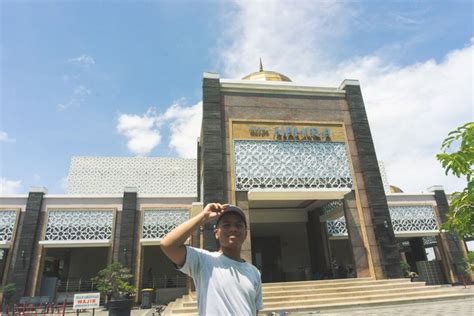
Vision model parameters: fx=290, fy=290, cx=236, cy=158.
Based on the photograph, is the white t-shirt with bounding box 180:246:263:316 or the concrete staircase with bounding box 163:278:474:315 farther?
the concrete staircase with bounding box 163:278:474:315

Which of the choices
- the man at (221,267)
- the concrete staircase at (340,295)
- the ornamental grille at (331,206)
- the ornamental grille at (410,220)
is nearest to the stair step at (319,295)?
the concrete staircase at (340,295)

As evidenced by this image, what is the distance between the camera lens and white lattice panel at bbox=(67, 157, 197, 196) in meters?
20.0

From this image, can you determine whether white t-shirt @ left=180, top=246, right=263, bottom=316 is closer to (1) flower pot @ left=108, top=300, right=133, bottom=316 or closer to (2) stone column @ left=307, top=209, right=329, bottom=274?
(1) flower pot @ left=108, top=300, right=133, bottom=316

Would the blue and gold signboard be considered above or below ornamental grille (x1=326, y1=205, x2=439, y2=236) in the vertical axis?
above

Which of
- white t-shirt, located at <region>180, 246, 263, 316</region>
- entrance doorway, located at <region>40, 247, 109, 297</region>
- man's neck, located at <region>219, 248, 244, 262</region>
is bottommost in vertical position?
white t-shirt, located at <region>180, 246, 263, 316</region>

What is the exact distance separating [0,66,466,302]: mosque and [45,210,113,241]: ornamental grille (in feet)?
0.14

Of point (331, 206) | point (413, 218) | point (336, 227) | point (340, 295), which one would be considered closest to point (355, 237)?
point (340, 295)

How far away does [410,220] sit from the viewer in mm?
14750

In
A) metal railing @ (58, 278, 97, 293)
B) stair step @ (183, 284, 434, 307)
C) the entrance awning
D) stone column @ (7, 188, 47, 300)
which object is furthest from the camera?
metal railing @ (58, 278, 97, 293)

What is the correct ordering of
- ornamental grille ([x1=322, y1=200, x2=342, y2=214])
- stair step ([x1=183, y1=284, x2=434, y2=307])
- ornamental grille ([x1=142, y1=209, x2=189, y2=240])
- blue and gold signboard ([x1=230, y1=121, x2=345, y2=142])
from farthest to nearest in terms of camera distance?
ornamental grille ([x1=142, y1=209, x2=189, y2=240]), ornamental grille ([x1=322, y1=200, x2=342, y2=214]), blue and gold signboard ([x1=230, y1=121, x2=345, y2=142]), stair step ([x1=183, y1=284, x2=434, y2=307])

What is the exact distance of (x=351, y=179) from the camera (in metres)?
10.8

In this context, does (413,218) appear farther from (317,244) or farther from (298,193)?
(298,193)

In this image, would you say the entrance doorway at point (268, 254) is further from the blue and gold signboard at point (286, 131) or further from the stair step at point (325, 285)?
the blue and gold signboard at point (286, 131)

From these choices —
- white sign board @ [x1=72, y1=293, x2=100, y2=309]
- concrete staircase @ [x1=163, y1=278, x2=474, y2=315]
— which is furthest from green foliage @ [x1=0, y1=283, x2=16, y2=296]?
concrete staircase @ [x1=163, y1=278, x2=474, y2=315]
